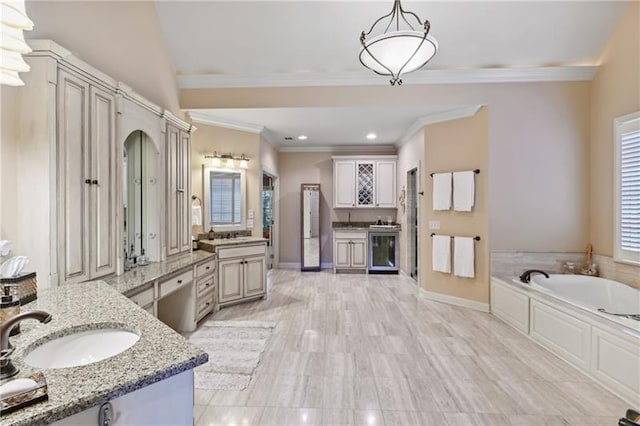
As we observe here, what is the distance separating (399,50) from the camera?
94.6 inches

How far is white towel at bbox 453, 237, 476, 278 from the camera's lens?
411cm

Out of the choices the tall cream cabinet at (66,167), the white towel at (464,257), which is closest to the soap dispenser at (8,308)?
the tall cream cabinet at (66,167)

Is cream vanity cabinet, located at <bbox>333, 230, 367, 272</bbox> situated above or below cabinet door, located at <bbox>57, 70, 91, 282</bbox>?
below

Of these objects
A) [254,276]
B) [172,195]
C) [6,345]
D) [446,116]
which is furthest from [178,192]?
[446,116]

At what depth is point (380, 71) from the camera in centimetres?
275

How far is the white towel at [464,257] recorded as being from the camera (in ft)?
13.5

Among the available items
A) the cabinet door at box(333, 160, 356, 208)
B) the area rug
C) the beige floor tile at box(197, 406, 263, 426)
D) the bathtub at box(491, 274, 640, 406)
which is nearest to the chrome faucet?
the beige floor tile at box(197, 406, 263, 426)

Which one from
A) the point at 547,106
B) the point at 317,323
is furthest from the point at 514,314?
the point at 547,106

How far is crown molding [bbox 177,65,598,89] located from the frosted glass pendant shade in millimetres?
1539

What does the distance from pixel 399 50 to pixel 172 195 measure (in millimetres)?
2779

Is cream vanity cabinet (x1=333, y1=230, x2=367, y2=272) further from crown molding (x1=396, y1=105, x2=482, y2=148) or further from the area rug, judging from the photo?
the area rug

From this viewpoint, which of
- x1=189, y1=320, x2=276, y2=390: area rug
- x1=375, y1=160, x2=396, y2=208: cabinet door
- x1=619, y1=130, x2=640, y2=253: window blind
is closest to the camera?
x1=189, y1=320, x2=276, y2=390: area rug

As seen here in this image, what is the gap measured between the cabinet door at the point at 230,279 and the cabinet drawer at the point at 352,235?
2685mm

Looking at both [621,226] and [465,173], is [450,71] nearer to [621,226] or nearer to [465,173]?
[465,173]
